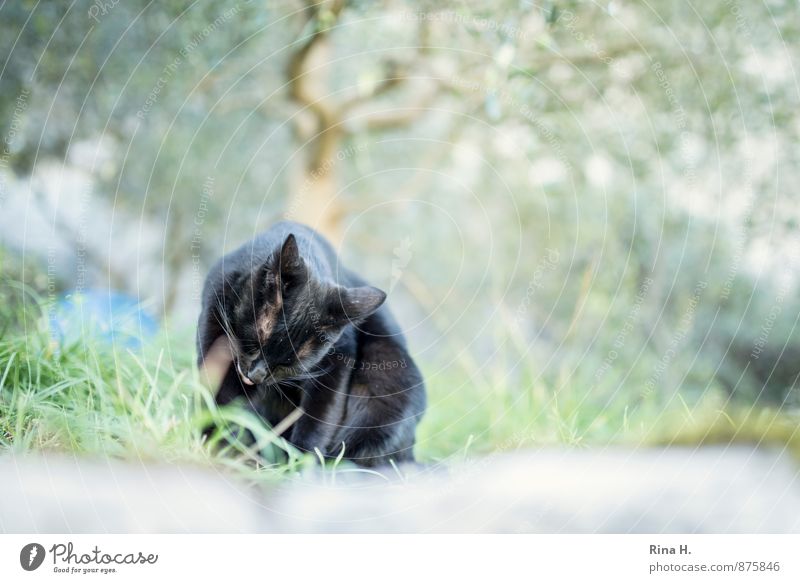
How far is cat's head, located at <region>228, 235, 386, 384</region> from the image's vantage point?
42.7 inches

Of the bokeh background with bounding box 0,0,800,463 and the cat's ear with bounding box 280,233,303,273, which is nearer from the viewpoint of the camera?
the cat's ear with bounding box 280,233,303,273

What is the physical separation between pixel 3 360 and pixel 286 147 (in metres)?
1.42

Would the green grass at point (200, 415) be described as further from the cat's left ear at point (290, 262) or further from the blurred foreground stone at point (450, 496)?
the cat's left ear at point (290, 262)

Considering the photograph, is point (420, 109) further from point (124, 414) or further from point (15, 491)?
point (15, 491)

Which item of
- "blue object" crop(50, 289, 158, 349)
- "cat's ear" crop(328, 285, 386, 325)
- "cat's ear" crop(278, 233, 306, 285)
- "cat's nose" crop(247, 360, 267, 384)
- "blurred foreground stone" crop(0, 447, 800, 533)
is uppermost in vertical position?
"cat's ear" crop(278, 233, 306, 285)

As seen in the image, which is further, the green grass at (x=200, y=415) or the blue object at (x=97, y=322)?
the blue object at (x=97, y=322)

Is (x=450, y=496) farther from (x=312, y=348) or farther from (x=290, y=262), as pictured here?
(x=290, y=262)

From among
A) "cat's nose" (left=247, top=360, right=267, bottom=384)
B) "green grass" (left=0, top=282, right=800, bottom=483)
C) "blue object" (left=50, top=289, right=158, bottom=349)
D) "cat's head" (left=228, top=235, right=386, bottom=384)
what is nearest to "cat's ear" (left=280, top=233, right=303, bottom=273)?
"cat's head" (left=228, top=235, right=386, bottom=384)

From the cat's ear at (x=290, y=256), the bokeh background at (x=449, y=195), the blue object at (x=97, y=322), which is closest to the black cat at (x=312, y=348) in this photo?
the cat's ear at (x=290, y=256)

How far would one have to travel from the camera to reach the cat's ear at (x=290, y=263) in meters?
1.06

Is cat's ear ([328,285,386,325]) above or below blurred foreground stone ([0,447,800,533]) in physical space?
above

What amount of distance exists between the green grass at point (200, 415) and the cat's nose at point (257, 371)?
3.5 inches

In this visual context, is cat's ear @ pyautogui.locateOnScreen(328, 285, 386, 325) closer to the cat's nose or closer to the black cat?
the black cat

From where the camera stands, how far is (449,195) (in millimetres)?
2434
